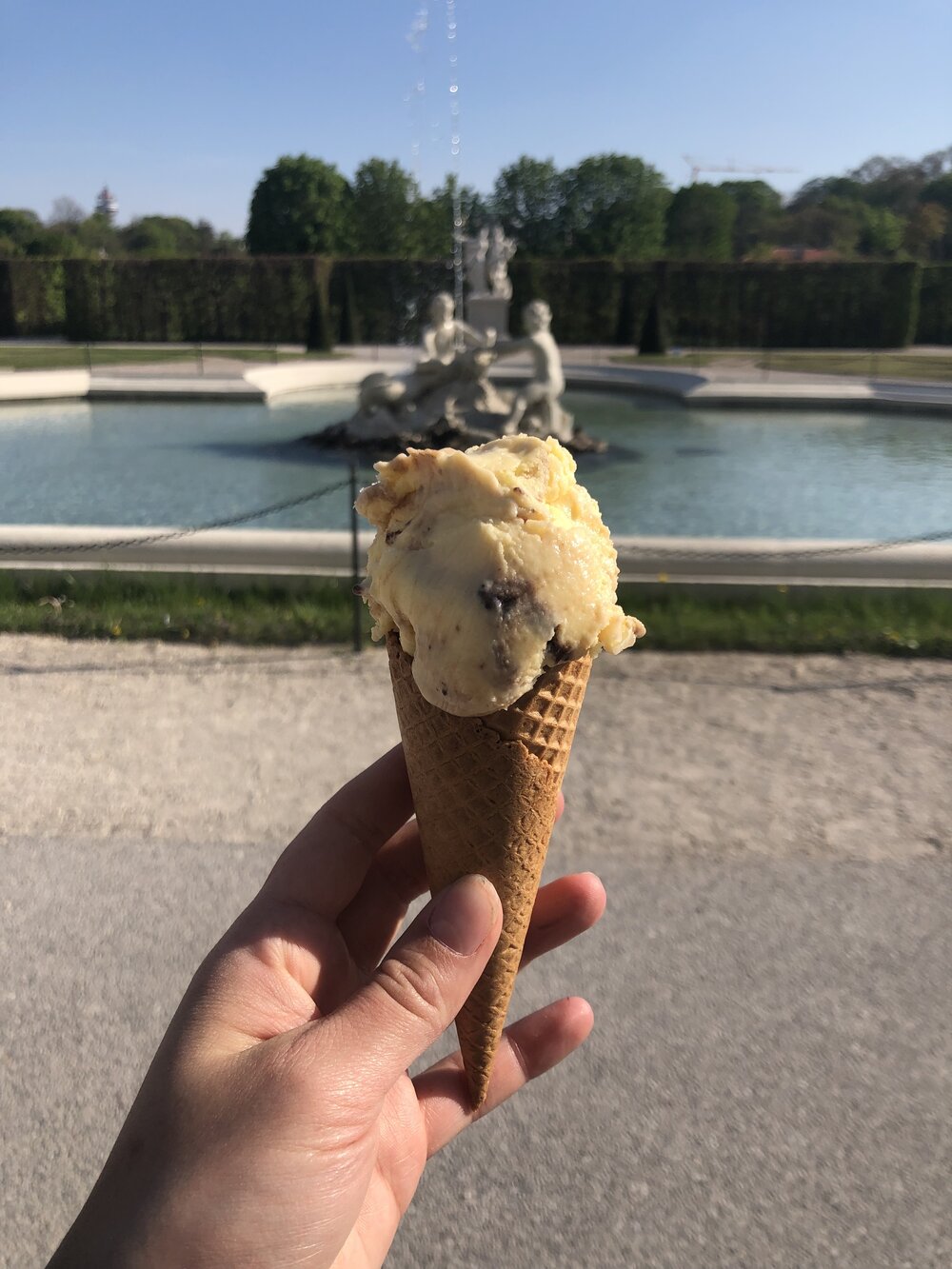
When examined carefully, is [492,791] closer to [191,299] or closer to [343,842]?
[343,842]

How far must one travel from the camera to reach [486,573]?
1.78 m

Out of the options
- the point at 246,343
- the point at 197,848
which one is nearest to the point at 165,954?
the point at 197,848

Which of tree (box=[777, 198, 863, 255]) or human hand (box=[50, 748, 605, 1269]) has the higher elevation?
tree (box=[777, 198, 863, 255])

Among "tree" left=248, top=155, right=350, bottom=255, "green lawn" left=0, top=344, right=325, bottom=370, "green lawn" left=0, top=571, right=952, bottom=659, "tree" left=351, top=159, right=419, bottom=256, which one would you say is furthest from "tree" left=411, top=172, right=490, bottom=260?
"green lawn" left=0, top=571, right=952, bottom=659

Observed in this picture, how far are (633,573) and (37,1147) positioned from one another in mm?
5411

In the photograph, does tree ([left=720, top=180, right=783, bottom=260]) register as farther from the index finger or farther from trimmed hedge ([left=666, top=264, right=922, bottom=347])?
the index finger

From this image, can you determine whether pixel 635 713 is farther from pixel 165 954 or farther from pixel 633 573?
pixel 165 954

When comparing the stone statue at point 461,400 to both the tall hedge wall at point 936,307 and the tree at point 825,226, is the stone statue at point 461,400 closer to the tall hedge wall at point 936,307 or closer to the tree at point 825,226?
the tall hedge wall at point 936,307

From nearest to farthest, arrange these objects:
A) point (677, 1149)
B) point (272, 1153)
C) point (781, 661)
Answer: point (272, 1153) → point (677, 1149) → point (781, 661)

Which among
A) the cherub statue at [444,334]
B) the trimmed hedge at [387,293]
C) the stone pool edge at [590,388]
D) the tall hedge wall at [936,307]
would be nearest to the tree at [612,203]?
the tall hedge wall at [936,307]

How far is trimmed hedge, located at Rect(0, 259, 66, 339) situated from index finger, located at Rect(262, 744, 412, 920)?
37.8 metres

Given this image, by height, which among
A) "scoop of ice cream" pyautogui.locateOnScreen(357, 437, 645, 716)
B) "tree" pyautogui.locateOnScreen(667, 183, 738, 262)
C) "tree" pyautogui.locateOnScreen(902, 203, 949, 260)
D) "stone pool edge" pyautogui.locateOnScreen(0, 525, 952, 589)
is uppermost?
"tree" pyautogui.locateOnScreen(667, 183, 738, 262)

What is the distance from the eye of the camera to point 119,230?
8844cm

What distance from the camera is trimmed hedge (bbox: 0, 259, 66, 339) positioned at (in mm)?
34562
